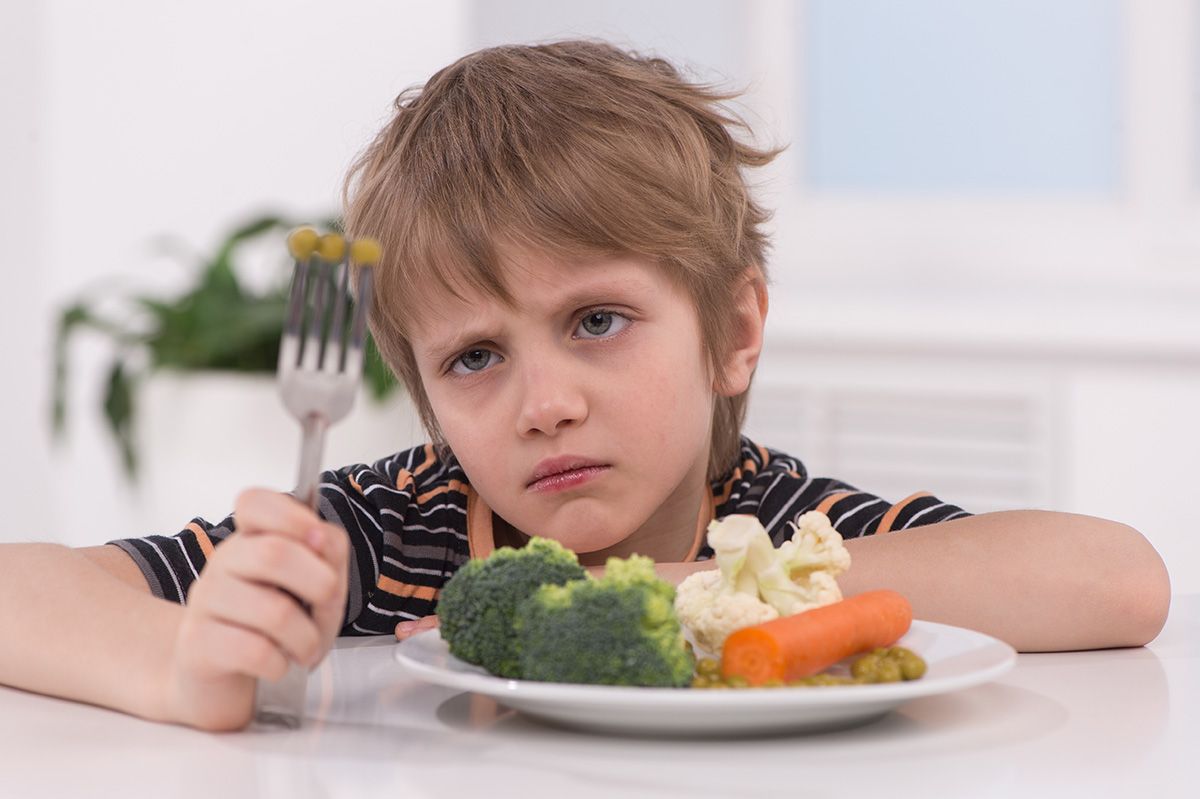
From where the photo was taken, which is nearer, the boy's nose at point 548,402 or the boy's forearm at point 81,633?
the boy's forearm at point 81,633

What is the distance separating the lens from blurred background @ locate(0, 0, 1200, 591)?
108 inches

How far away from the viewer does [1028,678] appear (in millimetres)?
864

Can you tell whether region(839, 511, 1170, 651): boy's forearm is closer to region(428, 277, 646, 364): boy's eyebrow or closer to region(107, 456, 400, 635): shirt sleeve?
region(428, 277, 646, 364): boy's eyebrow

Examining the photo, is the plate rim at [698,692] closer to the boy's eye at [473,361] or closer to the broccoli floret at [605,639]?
the broccoli floret at [605,639]

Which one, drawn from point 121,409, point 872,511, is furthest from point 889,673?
point 121,409

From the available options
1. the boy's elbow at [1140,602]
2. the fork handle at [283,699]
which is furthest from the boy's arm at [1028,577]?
the fork handle at [283,699]

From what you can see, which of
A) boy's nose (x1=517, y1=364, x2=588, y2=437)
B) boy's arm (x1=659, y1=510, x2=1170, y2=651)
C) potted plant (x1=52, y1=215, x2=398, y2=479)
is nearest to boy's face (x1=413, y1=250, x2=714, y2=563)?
boy's nose (x1=517, y1=364, x2=588, y2=437)

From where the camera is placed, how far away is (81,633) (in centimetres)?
84

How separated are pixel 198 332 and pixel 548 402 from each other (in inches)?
79.3

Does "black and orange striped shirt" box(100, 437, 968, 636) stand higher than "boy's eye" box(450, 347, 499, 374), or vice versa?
"boy's eye" box(450, 347, 499, 374)

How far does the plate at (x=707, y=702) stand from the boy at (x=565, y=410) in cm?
20

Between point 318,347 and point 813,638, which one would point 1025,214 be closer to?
point 813,638

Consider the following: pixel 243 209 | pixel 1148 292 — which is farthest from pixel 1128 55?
pixel 243 209

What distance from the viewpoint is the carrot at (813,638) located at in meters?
0.72
